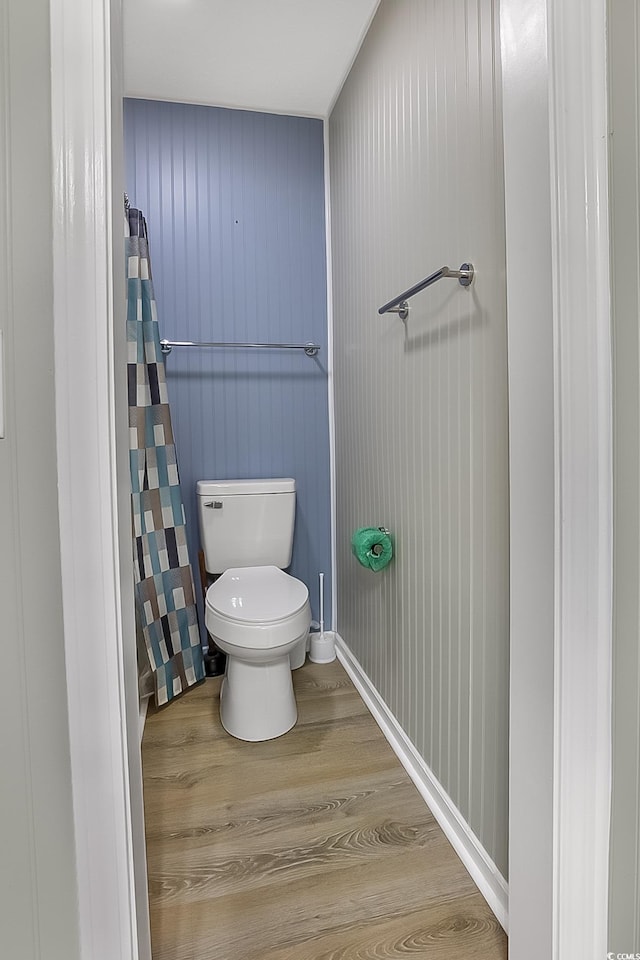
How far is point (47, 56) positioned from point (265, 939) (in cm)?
158

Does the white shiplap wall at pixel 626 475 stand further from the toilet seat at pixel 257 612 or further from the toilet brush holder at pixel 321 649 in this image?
the toilet brush holder at pixel 321 649

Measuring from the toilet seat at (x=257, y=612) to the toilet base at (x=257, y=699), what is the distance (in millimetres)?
117

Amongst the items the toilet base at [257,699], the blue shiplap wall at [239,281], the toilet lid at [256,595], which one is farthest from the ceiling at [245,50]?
the toilet base at [257,699]

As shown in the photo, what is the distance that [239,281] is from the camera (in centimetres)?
229

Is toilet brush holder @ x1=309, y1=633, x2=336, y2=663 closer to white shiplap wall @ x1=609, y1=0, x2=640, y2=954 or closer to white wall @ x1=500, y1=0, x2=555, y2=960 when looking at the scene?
white wall @ x1=500, y1=0, x2=555, y2=960

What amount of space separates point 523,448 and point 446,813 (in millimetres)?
1039

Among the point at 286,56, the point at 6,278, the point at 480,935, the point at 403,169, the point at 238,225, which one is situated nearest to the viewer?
the point at 6,278

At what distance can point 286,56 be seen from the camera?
1972mm

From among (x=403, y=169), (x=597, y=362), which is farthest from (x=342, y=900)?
(x=403, y=169)

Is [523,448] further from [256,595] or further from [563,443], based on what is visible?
[256,595]

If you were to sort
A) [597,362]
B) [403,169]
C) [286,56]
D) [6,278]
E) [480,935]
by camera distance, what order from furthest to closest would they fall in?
[286,56] < [403,169] < [480,935] < [597,362] < [6,278]

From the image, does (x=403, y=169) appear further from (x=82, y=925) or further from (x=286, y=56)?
(x=82, y=925)

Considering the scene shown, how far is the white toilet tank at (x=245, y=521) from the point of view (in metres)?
2.14

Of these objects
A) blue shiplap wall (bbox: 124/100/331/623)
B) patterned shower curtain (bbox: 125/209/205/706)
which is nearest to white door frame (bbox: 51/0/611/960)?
patterned shower curtain (bbox: 125/209/205/706)
